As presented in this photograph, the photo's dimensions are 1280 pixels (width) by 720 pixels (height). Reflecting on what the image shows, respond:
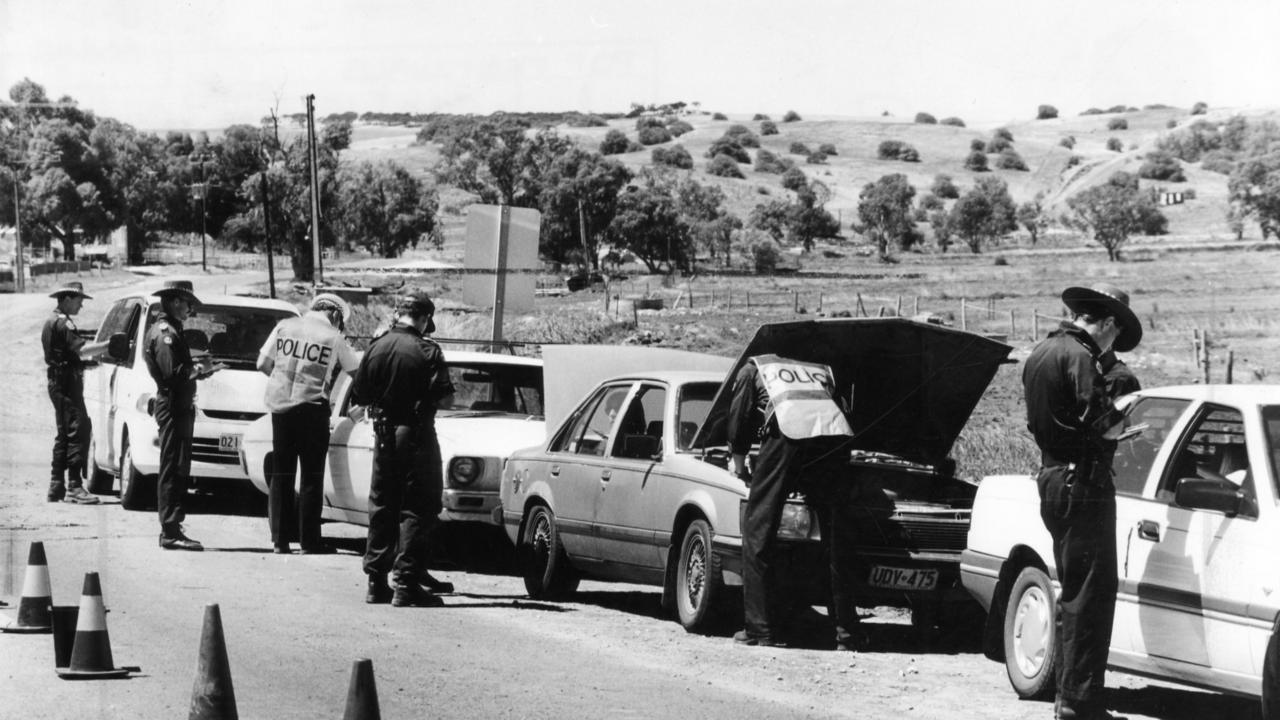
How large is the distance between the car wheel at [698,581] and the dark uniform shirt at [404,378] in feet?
6.09

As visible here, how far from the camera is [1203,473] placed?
703 centimetres

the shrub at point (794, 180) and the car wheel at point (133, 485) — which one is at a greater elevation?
the shrub at point (794, 180)

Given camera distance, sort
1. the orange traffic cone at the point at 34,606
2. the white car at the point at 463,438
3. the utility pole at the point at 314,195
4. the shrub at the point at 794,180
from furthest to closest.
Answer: the shrub at the point at 794,180 < the utility pole at the point at 314,195 < the white car at the point at 463,438 < the orange traffic cone at the point at 34,606

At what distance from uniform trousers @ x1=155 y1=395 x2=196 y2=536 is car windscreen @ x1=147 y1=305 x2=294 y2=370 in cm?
317

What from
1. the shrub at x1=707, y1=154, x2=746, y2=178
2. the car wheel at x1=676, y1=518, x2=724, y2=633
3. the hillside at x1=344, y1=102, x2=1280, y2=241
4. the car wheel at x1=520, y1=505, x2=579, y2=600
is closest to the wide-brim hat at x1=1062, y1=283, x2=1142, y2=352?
the car wheel at x1=676, y1=518, x2=724, y2=633

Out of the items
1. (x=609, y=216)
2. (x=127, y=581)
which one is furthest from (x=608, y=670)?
(x=609, y=216)

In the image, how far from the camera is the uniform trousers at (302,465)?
1211 centimetres

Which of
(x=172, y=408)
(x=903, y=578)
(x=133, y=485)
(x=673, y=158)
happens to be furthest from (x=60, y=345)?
(x=673, y=158)

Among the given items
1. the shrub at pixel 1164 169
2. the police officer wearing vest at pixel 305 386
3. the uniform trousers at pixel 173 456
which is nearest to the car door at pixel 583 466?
the police officer wearing vest at pixel 305 386

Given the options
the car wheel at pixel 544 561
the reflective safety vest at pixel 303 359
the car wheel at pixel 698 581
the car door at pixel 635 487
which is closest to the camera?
the car wheel at pixel 698 581

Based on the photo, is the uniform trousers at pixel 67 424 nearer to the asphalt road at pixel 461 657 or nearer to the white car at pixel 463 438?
the white car at pixel 463 438

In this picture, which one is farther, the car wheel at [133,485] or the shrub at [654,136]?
the shrub at [654,136]

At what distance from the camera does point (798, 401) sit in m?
9.16

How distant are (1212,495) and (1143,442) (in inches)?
38.6
